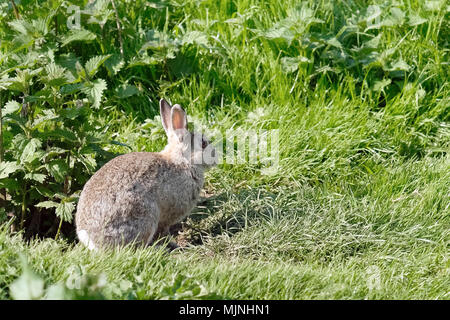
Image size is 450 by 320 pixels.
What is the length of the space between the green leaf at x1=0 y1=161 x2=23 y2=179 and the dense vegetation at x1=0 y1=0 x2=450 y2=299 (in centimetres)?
1

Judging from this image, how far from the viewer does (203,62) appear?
5812 millimetres

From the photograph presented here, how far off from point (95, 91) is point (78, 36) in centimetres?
72

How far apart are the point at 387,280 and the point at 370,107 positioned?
202cm

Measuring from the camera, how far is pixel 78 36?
544cm

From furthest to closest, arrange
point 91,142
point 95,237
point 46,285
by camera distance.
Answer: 1. point 91,142
2. point 95,237
3. point 46,285

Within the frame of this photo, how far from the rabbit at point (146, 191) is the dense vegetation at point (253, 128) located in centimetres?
21

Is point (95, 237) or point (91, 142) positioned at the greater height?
point (91, 142)

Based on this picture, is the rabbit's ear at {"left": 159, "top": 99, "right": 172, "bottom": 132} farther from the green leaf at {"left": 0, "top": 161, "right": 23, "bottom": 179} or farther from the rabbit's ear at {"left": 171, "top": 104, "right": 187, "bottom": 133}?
the green leaf at {"left": 0, "top": 161, "right": 23, "bottom": 179}

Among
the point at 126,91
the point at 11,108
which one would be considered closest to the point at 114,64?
the point at 126,91

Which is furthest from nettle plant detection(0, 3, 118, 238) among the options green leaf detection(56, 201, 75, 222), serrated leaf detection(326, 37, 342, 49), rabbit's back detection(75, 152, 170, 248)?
serrated leaf detection(326, 37, 342, 49)

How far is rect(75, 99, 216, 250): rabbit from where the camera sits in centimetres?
420

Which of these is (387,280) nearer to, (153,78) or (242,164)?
(242,164)
